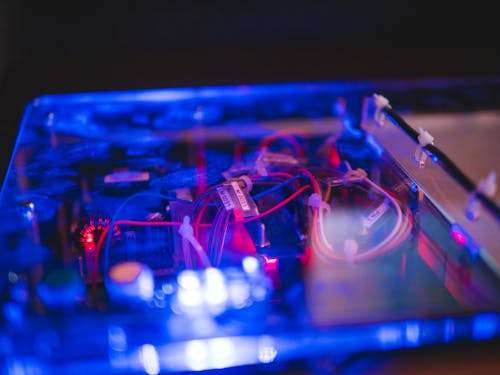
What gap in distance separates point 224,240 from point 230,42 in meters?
0.84

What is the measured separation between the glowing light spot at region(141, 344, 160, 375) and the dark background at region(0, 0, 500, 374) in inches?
30.8

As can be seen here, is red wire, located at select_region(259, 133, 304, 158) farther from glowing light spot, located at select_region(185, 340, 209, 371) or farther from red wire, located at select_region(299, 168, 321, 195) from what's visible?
glowing light spot, located at select_region(185, 340, 209, 371)

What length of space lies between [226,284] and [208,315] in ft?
0.21

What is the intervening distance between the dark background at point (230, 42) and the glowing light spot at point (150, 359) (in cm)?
78

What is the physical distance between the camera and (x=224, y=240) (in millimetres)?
766

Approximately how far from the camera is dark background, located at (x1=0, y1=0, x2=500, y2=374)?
1.28 meters

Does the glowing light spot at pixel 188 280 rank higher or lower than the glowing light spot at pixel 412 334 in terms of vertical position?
higher

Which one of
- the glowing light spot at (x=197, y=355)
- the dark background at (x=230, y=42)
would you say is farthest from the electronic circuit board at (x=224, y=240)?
the dark background at (x=230, y=42)

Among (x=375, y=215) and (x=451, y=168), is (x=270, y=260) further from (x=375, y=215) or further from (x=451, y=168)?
(x=451, y=168)

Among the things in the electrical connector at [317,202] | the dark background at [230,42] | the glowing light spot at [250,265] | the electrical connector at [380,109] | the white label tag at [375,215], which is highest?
the dark background at [230,42]

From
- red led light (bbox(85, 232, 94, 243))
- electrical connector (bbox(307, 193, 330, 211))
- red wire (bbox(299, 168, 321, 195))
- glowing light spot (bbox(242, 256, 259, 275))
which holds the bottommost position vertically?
glowing light spot (bbox(242, 256, 259, 275))

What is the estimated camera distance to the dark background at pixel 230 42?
4.19ft

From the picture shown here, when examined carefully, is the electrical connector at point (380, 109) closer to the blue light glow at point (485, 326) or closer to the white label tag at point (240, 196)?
the white label tag at point (240, 196)

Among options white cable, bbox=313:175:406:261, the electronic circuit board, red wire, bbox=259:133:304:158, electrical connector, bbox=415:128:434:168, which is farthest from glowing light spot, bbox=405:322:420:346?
red wire, bbox=259:133:304:158
